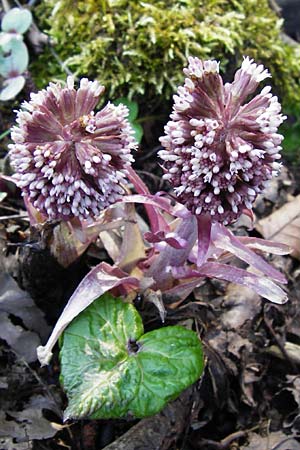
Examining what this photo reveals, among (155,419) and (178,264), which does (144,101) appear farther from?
(155,419)

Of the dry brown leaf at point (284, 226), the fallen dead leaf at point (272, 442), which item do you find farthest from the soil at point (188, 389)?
the dry brown leaf at point (284, 226)

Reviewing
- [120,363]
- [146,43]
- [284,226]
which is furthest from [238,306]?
[146,43]

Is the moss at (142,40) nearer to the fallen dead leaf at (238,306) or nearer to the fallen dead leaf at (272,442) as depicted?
the fallen dead leaf at (238,306)

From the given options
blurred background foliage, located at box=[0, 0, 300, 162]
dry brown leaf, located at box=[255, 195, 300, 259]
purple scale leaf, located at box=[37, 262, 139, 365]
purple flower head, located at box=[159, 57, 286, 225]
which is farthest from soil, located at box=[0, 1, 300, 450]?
blurred background foliage, located at box=[0, 0, 300, 162]

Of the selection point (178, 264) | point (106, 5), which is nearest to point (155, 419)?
Result: point (178, 264)

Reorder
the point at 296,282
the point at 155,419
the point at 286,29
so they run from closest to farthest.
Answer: the point at 155,419
the point at 296,282
the point at 286,29

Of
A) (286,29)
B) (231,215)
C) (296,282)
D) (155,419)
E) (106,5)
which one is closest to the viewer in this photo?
(231,215)

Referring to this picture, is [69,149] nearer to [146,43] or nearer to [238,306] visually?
[238,306]
